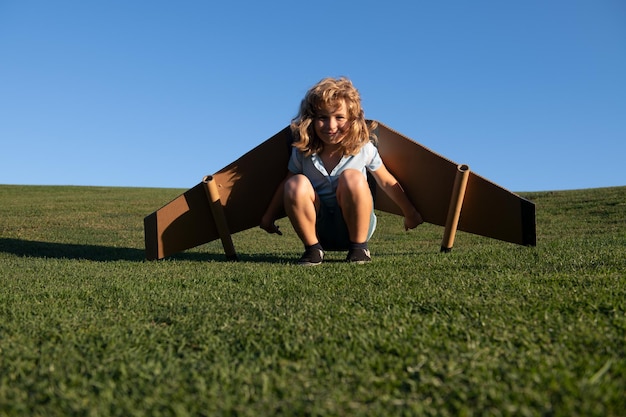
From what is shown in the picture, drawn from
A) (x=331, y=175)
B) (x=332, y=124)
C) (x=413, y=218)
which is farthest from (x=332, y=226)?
(x=332, y=124)

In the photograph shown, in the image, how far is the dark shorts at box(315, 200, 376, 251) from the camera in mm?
4711

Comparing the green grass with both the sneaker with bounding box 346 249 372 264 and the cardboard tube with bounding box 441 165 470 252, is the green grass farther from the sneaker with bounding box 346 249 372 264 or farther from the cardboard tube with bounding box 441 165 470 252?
the cardboard tube with bounding box 441 165 470 252

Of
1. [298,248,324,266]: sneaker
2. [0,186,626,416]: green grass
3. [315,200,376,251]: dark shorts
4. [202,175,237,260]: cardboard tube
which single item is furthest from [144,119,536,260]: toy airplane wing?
[0,186,626,416]: green grass

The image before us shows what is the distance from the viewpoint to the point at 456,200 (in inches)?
188

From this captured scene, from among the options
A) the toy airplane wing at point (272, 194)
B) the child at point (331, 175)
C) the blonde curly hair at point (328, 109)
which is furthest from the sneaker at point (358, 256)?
the toy airplane wing at point (272, 194)

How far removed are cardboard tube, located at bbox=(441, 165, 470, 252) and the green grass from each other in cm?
96

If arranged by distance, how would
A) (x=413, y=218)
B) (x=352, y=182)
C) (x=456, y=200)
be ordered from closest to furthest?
1. (x=352, y=182)
2. (x=456, y=200)
3. (x=413, y=218)

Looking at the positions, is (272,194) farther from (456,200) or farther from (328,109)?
(456,200)

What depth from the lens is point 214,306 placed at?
2.56m

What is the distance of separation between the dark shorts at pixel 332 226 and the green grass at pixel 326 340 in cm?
85

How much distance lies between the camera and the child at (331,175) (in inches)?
171

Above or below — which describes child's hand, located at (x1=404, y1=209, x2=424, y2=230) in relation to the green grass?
above

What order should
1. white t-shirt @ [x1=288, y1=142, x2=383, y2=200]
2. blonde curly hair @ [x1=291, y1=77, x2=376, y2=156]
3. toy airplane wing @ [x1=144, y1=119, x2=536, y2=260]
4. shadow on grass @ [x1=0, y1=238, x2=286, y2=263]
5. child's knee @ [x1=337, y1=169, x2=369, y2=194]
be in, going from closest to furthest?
child's knee @ [x1=337, y1=169, x2=369, y2=194], blonde curly hair @ [x1=291, y1=77, x2=376, y2=156], white t-shirt @ [x1=288, y1=142, x2=383, y2=200], toy airplane wing @ [x1=144, y1=119, x2=536, y2=260], shadow on grass @ [x1=0, y1=238, x2=286, y2=263]

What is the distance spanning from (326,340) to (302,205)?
2492 mm
